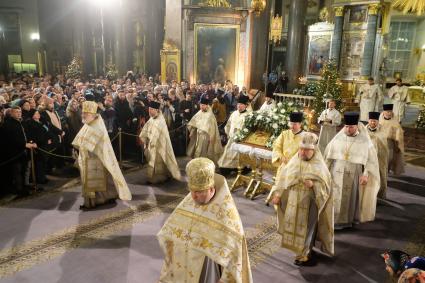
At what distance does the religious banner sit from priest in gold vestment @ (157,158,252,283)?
18.8 m

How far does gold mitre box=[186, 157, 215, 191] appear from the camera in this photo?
9.16ft

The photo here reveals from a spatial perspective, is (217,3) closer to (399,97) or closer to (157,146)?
(399,97)

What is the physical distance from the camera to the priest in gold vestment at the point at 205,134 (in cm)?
920

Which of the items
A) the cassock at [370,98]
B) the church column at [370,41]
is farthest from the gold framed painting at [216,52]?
the church column at [370,41]

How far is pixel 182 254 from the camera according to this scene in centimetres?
304

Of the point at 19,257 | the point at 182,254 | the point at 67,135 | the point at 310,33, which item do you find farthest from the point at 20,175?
the point at 310,33

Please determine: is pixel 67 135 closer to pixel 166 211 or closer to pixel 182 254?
pixel 166 211

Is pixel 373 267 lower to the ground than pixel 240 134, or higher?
lower

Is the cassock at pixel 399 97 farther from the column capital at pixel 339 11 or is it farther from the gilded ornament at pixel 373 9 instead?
the column capital at pixel 339 11

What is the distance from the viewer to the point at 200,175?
279cm

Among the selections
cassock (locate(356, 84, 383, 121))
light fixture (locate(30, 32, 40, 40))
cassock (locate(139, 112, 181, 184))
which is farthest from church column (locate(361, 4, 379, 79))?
light fixture (locate(30, 32, 40, 40))

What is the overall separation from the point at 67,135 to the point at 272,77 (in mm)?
14874

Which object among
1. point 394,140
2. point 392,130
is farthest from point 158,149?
point 394,140

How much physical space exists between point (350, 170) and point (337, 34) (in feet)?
47.5
